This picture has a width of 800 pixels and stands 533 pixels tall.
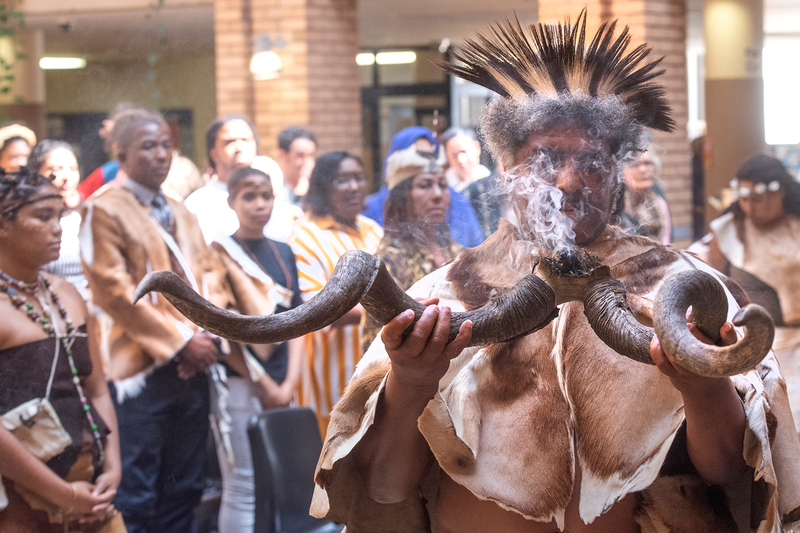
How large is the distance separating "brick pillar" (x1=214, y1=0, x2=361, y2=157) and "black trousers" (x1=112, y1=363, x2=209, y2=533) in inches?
102

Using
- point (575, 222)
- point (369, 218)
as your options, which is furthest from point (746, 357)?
point (369, 218)

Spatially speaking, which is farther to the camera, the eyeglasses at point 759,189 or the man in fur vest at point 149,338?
the eyeglasses at point 759,189

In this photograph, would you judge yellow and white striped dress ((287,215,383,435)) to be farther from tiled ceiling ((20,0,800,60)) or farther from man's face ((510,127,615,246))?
man's face ((510,127,615,246))

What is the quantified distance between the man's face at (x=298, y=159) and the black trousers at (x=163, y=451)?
1783mm

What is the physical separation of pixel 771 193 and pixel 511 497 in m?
3.96

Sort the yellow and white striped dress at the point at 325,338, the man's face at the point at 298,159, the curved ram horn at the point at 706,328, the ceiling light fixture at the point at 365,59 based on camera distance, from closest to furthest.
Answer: the curved ram horn at the point at 706,328 → the yellow and white striped dress at the point at 325,338 → the man's face at the point at 298,159 → the ceiling light fixture at the point at 365,59

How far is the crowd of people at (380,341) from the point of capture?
166cm

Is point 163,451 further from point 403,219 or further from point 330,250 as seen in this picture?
point 403,219

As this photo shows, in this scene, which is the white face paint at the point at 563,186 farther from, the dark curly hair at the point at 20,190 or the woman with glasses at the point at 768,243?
the woman with glasses at the point at 768,243

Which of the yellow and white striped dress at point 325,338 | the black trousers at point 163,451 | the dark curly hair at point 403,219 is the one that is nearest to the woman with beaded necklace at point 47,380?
the black trousers at point 163,451

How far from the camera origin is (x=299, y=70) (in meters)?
6.32

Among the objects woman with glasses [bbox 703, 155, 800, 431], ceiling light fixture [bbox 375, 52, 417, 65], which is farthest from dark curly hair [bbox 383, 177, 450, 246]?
woman with glasses [bbox 703, 155, 800, 431]

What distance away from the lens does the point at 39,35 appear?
419cm

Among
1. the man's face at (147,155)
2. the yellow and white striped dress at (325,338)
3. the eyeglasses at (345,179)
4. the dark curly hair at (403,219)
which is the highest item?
the man's face at (147,155)
